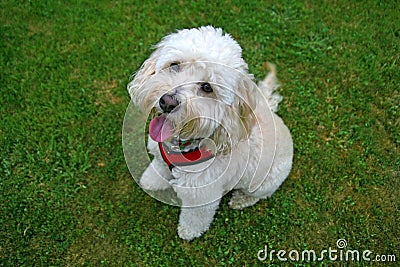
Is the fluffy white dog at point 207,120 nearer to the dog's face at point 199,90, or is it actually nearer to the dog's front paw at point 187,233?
the dog's face at point 199,90

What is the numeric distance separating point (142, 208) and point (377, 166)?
233 cm

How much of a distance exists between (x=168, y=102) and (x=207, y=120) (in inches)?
10.1

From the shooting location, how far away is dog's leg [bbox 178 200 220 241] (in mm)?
3191

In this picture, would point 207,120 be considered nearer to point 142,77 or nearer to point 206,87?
point 206,87

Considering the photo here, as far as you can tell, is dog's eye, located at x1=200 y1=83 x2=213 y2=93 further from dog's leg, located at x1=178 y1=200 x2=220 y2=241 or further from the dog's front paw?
the dog's front paw

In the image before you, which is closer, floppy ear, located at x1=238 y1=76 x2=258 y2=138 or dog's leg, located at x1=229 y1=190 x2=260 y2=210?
floppy ear, located at x1=238 y1=76 x2=258 y2=138

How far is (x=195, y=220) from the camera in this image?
3285 mm

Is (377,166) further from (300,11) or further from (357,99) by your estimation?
Answer: (300,11)

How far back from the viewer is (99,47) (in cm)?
430

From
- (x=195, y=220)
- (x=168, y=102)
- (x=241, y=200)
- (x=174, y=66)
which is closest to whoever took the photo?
(x=168, y=102)

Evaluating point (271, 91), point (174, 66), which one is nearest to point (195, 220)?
point (271, 91)

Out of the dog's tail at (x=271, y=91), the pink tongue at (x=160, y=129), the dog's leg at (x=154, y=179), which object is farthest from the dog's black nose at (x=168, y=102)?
the dog's tail at (x=271, y=91)

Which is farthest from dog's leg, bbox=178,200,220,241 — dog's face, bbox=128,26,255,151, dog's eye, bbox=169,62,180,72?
dog's eye, bbox=169,62,180,72

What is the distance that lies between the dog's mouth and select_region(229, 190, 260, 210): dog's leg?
1.24 meters
